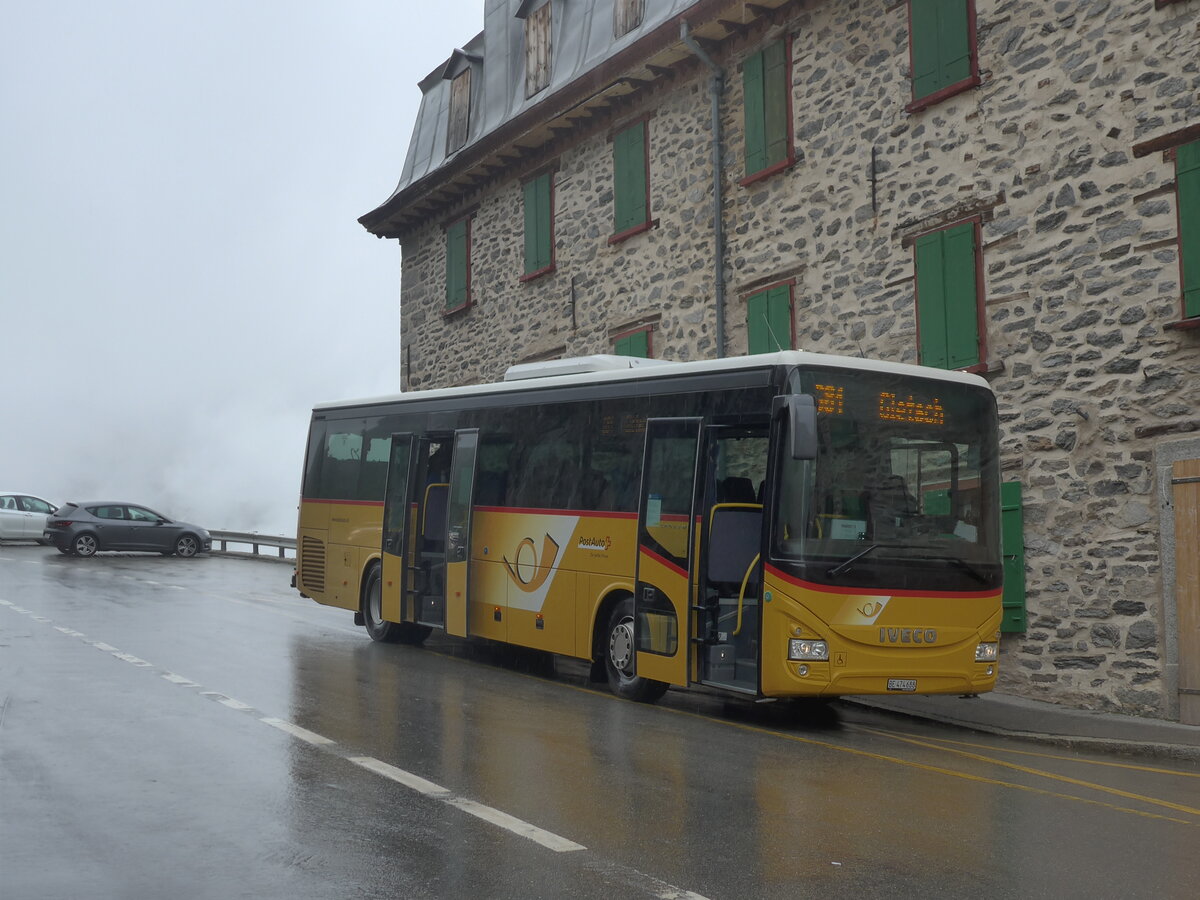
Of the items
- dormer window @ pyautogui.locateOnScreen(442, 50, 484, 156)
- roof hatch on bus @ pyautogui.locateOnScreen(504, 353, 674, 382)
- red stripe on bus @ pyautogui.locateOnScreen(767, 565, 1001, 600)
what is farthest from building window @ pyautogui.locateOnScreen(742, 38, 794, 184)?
dormer window @ pyautogui.locateOnScreen(442, 50, 484, 156)

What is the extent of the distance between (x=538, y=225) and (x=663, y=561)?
Result: 1302 centimetres

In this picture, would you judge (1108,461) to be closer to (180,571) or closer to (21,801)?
(21,801)

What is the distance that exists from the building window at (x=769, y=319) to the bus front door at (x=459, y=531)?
459cm

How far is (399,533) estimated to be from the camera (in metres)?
15.6

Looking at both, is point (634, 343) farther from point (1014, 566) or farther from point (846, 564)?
point (846, 564)

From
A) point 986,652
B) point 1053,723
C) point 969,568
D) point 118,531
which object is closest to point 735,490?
point 969,568

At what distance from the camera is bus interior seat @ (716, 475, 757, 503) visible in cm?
1077

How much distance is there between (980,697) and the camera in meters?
13.6

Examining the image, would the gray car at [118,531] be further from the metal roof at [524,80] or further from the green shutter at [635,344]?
the green shutter at [635,344]

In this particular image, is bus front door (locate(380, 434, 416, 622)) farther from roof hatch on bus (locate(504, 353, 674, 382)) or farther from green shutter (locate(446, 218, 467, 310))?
green shutter (locate(446, 218, 467, 310))

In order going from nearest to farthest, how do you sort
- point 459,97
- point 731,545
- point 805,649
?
point 805,649 → point 731,545 → point 459,97

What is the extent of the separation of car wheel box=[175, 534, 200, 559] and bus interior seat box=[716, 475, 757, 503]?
27.1 meters

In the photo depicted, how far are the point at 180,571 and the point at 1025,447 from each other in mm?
20370

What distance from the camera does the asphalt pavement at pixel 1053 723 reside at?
1040 cm
